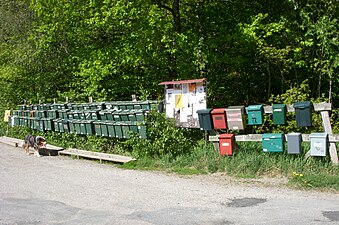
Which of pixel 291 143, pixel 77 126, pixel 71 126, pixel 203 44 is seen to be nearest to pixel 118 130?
pixel 77 126

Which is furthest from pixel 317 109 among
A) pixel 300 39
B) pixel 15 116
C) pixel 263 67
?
pixel 15 116

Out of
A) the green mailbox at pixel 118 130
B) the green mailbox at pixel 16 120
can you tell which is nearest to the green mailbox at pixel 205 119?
the green mailbox at pixel 118 130

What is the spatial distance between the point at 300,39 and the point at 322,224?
10.5 meters

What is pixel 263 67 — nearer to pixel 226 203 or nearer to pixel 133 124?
pixel 133 124

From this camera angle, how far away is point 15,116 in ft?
68.6

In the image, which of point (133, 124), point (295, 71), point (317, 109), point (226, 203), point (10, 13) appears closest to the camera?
point (226, 203)

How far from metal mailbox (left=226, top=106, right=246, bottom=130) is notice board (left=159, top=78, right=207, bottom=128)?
97 centimetres

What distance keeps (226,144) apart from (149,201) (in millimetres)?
3110

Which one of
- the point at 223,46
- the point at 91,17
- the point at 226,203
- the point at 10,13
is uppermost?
the point at 10,13

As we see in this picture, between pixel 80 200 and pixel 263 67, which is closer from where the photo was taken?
pixel 80 200

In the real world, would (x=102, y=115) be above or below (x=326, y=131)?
above

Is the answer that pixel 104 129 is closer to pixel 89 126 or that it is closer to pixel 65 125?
pixel 89 126

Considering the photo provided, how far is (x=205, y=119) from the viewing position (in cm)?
1052

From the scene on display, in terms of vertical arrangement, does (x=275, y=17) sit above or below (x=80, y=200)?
above
